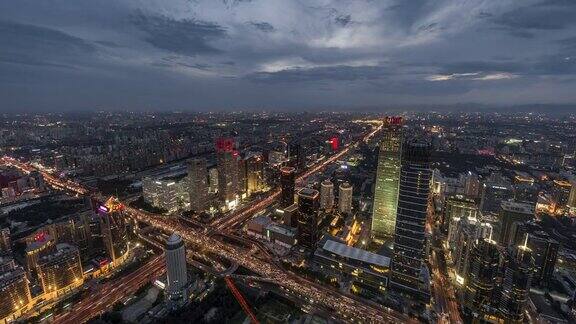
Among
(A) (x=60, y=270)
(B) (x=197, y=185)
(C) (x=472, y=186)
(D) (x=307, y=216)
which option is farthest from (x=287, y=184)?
(C) (x=472, y=186)

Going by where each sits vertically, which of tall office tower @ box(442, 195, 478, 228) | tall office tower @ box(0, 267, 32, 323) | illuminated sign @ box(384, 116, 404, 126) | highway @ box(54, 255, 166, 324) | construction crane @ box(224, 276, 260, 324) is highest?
illuminated sign @ box(384, 116, 404, 126)

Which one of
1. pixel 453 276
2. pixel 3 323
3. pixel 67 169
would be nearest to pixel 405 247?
pixel 453 276

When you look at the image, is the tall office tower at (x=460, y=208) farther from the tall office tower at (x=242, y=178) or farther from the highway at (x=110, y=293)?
the highway at (x=110, y=293)

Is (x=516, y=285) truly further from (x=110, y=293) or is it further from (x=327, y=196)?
(x=110, y=293)

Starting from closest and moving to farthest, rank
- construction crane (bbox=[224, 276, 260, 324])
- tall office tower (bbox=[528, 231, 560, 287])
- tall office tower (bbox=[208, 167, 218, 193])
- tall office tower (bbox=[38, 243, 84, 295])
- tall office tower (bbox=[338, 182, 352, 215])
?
construction crane (bbox=[224, 276, 260, 324]) → tall office tower (bbox=[38, 243, 84, 295]) → tall office tower (bbox=[528, 231, 560, 287]) → tall office tower (bbox=[338, 182, 352, 215]) → tall office tower (bbox=[208, 167, 218, 193])

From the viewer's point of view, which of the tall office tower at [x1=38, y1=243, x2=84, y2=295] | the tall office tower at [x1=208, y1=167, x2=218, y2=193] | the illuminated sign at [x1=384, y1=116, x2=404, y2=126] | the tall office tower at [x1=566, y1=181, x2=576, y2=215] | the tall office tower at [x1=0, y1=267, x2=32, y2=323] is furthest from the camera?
the tall office tower at [x1=208, y1=167, x2=218, y2=193]

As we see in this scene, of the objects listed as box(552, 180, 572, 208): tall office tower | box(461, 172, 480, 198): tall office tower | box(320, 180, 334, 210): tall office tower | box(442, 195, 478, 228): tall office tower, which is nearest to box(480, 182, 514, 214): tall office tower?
box(442, 195, 478, 228): tall office tower

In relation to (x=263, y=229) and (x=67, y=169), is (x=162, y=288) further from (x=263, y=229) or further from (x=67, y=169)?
(x=67, y=169)

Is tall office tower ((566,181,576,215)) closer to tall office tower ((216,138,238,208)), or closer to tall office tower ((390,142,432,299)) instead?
tall office tower ((390,142,432,299))
